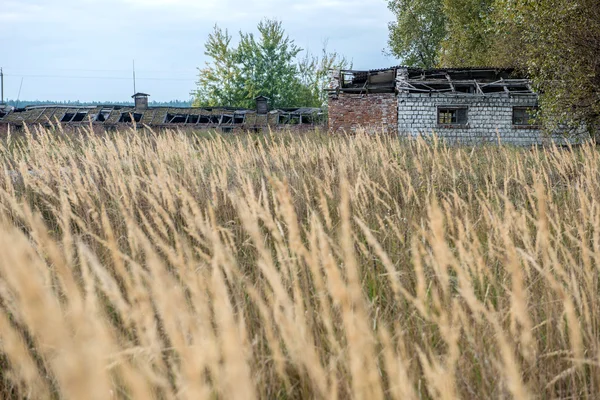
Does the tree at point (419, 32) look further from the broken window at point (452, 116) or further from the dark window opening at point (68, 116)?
the dark window opening at point (68, 116)

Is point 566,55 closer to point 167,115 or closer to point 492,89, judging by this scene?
point 492,89

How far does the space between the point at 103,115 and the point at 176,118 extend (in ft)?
14.3

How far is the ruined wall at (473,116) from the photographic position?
23.3 meters

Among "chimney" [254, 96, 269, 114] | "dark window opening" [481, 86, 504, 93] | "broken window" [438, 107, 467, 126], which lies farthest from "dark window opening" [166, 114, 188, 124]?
"dark window opening" [481, 86, 504, 93]


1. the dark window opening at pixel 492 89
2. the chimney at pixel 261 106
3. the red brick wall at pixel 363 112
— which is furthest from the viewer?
the chimney at pixel 261 106

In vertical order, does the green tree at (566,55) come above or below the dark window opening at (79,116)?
above

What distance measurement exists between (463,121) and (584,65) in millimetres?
11383

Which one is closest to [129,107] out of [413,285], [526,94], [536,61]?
[526,94]

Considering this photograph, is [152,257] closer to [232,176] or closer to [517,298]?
[517,298]

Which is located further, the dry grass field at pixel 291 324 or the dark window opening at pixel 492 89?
the dark window opening at pixel 492 89

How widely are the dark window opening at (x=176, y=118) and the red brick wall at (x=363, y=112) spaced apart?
1116cm

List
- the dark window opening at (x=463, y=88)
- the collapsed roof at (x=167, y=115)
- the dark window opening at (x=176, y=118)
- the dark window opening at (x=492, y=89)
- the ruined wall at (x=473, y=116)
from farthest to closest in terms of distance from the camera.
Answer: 1. the dark window opening at (x=176, y=118)
2. the collapsed roof at (x=167, y=115)
3. the dark window opening at (x=463, y=88)
4. the dark window opening at (x=492, y=89)
5. the ruined wall at (x=473, y=116)

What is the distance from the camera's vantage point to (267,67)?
161 feet

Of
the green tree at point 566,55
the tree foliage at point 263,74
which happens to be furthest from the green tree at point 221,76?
the green tree at point 566,55
